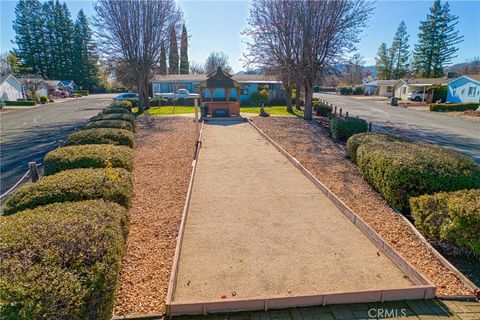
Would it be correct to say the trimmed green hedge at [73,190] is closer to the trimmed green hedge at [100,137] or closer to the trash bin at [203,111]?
the trimmed green hedge at [100,137]

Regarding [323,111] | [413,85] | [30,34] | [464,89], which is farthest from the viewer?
[30,34]

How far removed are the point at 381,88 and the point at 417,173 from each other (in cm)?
6494

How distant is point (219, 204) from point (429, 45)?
2699 inches

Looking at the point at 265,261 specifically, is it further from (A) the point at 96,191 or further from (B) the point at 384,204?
(B) the point at 384,204

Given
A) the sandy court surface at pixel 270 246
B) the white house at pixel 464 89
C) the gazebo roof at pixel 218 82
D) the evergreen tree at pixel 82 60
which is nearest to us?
the sandy court surface at pixel 270 246

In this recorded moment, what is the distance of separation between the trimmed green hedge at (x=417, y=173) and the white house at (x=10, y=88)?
4729 centimetres

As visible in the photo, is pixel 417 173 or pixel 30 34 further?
pixel 30 34

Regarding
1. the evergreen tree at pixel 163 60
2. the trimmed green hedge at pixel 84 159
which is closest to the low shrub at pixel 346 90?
the evergreen tree at pixel 163 60

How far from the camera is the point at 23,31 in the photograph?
2598 inches

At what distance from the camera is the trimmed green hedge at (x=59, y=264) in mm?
2482

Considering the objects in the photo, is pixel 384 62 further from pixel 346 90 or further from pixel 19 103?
pixel 19 103

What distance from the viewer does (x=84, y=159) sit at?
655 cm

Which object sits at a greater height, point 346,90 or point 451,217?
point 346,90

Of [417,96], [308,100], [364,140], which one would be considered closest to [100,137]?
[364,140]
